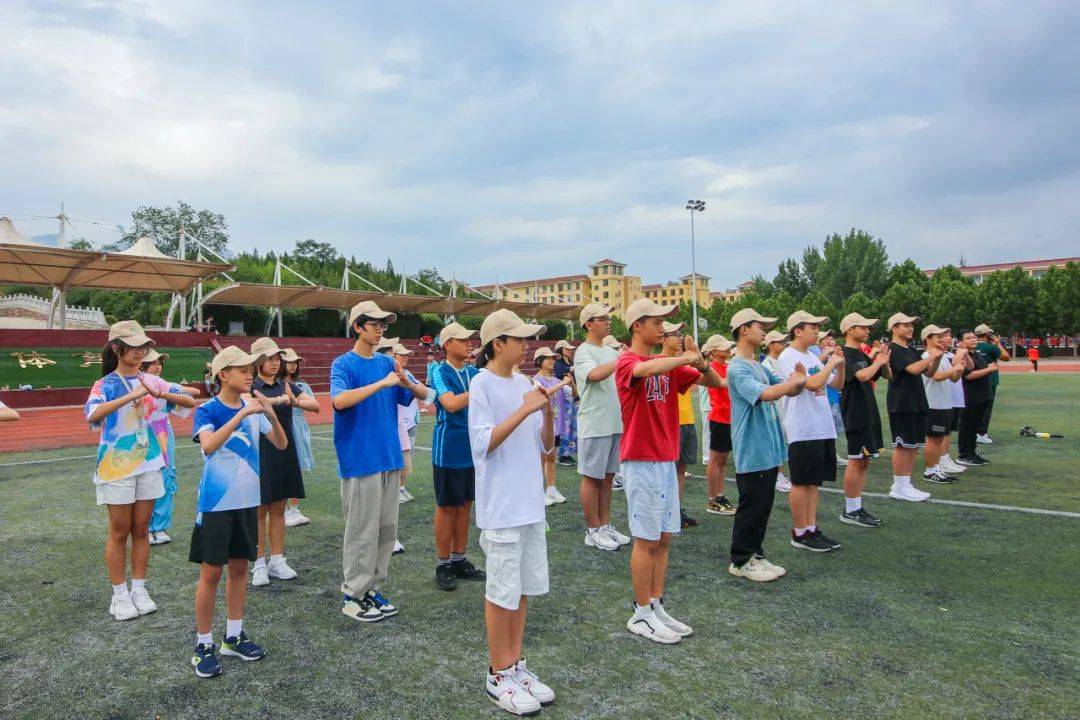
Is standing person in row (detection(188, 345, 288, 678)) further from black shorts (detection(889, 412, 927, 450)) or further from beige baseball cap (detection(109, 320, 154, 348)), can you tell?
black shorts (detection(889, 412, 927, 450))

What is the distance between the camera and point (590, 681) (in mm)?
3199

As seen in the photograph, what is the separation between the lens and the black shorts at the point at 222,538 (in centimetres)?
339

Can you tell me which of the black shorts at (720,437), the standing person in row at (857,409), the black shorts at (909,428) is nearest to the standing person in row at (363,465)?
the black shorts at (720,437)

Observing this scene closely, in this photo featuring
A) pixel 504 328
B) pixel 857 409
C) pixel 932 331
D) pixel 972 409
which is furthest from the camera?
pixel 972 409

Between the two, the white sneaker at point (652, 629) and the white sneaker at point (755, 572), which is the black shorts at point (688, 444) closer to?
the white sneaker at point (755, 572)

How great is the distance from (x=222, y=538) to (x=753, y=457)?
352 cm

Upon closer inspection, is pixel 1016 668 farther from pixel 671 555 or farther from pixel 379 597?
pixel 379 597

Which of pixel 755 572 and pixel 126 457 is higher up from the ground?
pixel 126 457

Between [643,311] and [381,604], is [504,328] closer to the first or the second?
[643,311]

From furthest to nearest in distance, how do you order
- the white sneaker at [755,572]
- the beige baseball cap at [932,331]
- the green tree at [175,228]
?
1. the green tree at [175,228]
2. the beige baseball cap at [932,331]
3. the white sneaker at [755,572]

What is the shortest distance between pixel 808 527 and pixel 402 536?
3.61 meters

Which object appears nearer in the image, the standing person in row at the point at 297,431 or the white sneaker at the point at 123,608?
the white sneaker at the point at 123,608

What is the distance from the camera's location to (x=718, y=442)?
683 cm

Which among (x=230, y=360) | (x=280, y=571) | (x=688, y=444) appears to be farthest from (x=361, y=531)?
(x=688, y=444)
